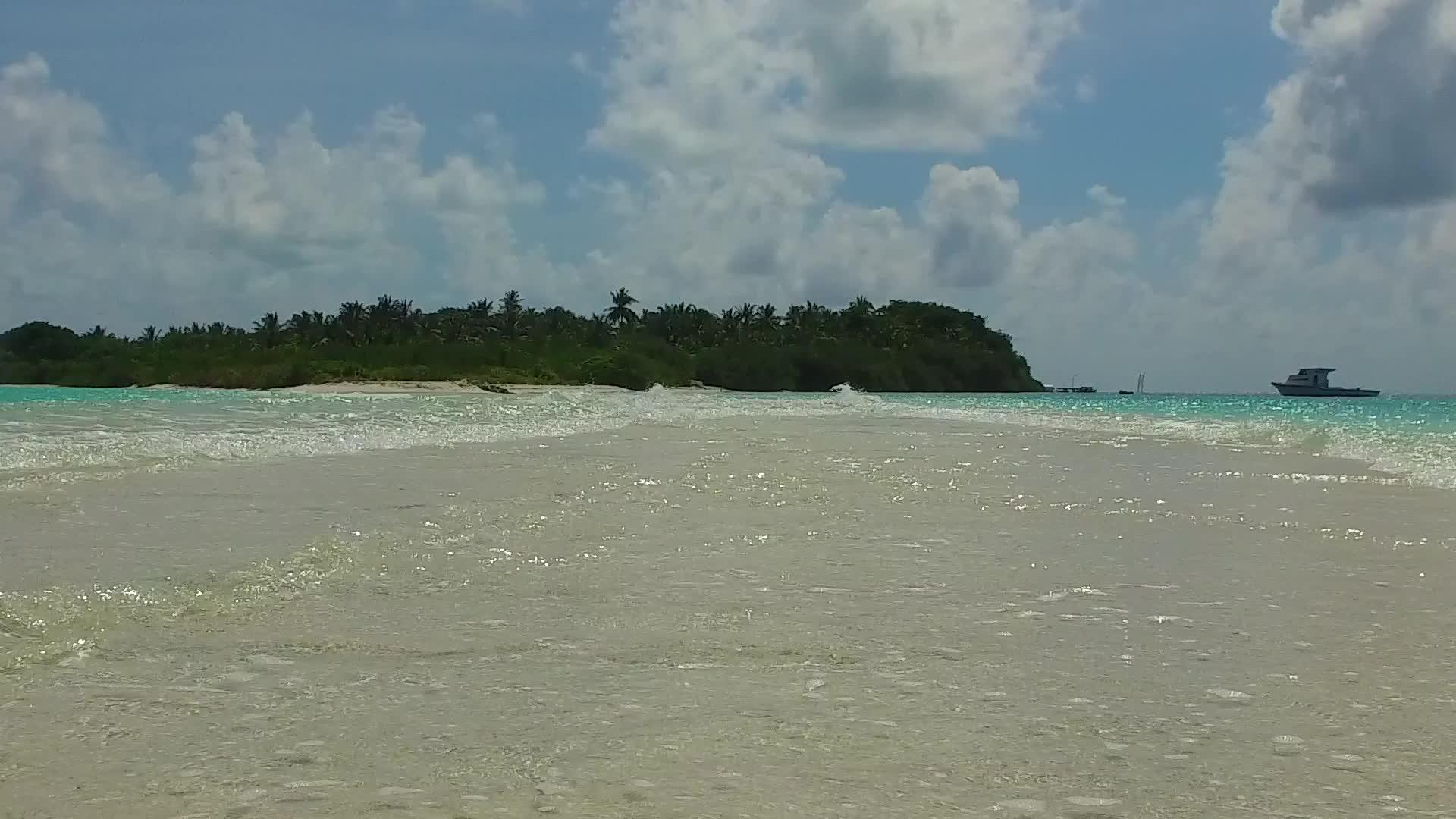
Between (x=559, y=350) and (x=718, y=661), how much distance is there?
8196cm

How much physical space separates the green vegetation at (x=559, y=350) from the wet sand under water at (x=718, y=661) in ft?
205

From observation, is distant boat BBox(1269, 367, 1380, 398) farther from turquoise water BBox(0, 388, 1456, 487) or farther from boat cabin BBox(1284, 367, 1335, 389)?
turquoise water BBox(0, 388, 1456, 487)

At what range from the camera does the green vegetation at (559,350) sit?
3017 inches

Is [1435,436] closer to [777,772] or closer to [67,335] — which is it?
[777,772]

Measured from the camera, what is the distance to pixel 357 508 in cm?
900

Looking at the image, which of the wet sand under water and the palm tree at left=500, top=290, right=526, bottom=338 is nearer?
the wet sand under water

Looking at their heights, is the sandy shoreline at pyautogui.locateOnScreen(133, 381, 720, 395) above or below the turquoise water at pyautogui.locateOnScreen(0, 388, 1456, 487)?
above

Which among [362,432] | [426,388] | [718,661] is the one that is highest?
[426,388]

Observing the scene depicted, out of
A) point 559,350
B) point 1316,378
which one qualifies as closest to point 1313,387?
point 1316,378

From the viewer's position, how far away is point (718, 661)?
15.2 ft

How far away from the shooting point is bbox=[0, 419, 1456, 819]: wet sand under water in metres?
3.27

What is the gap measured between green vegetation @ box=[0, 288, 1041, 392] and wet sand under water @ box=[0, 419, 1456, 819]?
6247 centimetres

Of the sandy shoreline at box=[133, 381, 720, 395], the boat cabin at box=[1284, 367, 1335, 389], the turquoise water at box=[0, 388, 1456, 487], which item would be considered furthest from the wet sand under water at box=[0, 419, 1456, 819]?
the boat cabin at box=[1284, 367, 1335, 389]

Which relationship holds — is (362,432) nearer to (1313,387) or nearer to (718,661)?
(718,661)
